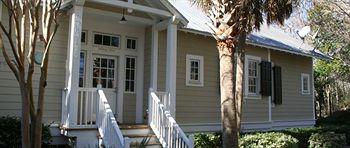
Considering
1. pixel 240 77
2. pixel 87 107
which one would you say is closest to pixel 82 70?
pixel 87 107

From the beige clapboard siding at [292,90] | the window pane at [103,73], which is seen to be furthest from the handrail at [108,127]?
the beige clapboard siding at [292,90]

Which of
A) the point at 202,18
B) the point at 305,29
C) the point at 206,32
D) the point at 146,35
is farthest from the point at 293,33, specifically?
the point at 146,35

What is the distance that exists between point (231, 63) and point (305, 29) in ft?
39.1

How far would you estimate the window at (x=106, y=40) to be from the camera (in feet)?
38.9

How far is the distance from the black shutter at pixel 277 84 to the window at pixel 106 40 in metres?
7.98

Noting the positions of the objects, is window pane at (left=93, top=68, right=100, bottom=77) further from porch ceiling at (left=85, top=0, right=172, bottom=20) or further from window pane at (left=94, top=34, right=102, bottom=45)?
porch ceiling at (left=85, top=0, right=172, bottom=20)

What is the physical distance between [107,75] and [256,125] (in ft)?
23.5

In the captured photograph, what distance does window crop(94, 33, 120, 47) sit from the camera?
1186 cm

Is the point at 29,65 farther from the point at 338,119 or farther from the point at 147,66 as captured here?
the point at 338,119

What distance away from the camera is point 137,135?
10578mm

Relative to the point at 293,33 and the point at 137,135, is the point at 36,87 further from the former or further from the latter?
the point at 293,33

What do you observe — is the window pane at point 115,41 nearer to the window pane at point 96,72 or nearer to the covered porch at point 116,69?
the covered porch at point 116,69

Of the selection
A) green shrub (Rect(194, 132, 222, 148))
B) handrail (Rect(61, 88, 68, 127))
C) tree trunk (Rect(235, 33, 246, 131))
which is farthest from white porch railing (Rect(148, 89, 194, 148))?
handrail (Rect(61, 88, 68, 127))

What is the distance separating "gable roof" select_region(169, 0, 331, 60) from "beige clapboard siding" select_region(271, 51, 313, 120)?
553 mm
